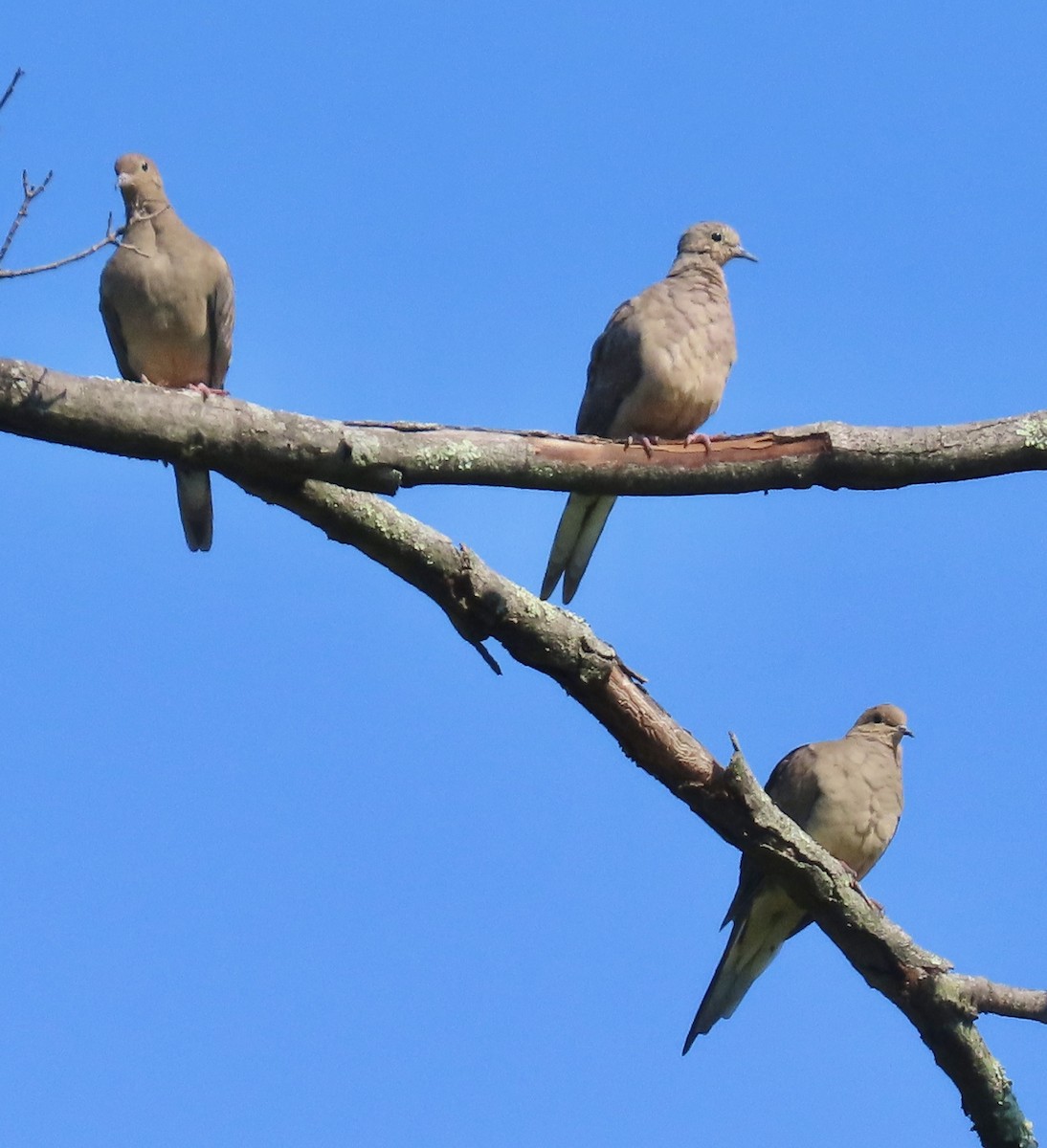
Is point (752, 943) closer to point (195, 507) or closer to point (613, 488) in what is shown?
point (613, 488)

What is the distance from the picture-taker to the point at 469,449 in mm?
3953

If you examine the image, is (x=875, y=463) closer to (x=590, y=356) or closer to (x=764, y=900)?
(x=764, y=900)

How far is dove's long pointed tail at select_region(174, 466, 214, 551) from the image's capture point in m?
5.69

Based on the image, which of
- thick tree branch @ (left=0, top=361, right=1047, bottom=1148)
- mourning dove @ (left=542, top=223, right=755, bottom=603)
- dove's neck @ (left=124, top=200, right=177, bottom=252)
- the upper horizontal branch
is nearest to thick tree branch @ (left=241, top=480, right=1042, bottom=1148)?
thick tree branch @ (left=0, top=361, right=1047, bottom=1148)

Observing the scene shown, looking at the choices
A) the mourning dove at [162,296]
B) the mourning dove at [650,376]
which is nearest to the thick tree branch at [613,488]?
the mourning dove at [650,376]

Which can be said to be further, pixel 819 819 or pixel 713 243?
pixel 713 243

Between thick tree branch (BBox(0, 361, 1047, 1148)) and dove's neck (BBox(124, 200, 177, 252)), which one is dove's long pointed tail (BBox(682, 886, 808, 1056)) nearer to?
thick tree branch (BBox(0, 361, 1047, 1148))

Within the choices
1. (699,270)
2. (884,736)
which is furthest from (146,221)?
(884,736)

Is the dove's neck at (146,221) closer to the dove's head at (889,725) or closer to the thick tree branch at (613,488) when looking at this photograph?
the thick tree branch at (613,488)

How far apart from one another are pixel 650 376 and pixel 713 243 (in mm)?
1032

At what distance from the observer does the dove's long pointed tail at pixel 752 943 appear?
19.1 ft

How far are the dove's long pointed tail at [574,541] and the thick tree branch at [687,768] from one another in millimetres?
1923

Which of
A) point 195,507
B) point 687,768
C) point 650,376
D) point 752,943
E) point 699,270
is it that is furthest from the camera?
point 699,270

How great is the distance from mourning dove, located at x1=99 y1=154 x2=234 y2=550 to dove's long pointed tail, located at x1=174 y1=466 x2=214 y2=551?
9 cm
